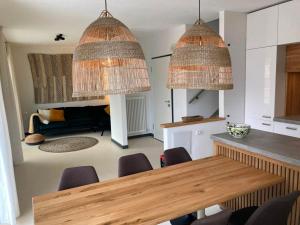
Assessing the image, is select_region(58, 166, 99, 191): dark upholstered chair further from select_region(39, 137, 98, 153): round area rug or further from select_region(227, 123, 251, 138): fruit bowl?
select_region(39, 137, 98, 153): round area rug

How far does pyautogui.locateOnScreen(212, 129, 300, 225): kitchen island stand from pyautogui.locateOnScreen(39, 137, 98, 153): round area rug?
3.80 metres

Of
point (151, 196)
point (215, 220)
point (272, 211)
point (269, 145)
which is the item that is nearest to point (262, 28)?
point (269, 145)

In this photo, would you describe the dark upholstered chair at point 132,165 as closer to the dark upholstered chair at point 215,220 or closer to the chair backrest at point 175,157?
the chair backrest at point 175,157

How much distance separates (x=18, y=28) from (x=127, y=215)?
4321 millimetres

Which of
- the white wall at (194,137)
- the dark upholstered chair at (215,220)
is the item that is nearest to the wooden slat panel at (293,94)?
the white wall at (194,137)

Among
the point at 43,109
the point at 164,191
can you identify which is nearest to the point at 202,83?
the point at 164,191

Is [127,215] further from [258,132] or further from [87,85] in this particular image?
[258,132]

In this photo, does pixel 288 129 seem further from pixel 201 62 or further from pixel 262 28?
pixel 201 62

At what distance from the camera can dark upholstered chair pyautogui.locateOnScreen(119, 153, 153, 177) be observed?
2327mm

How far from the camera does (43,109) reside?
7012mm

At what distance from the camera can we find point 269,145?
223cm

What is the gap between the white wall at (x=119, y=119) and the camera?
513 centimetres

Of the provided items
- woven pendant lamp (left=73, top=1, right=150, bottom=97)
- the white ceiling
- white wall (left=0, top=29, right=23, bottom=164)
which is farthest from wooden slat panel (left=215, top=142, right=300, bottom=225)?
white wall (left=0, top=29, right=23, bottom=164)

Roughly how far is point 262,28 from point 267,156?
227 centimetres
